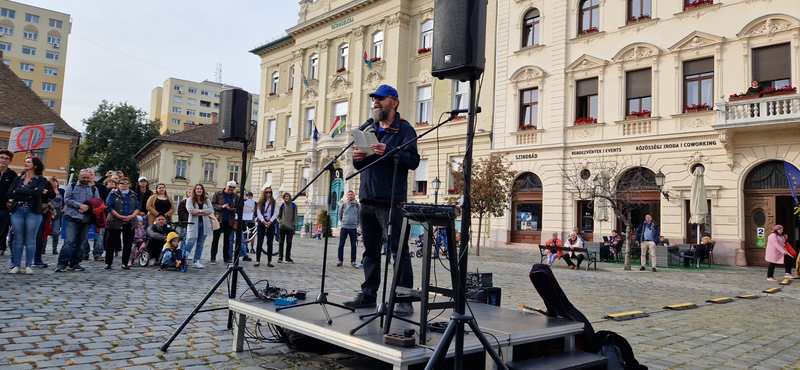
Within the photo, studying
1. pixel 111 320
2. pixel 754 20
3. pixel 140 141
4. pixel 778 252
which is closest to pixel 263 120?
pixel 140 141

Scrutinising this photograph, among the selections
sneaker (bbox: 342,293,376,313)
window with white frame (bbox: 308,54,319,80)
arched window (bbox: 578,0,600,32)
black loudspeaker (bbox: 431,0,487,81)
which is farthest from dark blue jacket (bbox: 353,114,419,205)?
window with white frame (bbox: 308,54,319,80)

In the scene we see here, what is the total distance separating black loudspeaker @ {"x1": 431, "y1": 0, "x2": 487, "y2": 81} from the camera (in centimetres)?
347

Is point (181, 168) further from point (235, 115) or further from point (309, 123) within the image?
point (235, 115)

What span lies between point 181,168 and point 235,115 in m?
54.6

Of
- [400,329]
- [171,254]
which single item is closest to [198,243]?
[171,254]

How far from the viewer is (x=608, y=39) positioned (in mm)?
23188

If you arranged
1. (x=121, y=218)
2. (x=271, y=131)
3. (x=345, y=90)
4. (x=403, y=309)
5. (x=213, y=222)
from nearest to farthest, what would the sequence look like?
(x=403, y=309) → (x=121, y=218) → (x=213, y=222) → (x=345, y=90) → (x=271, y=131)

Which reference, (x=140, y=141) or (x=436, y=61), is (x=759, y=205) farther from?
(x=140, y=141)

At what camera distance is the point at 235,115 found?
5727mm

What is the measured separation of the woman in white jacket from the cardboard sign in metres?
6.38

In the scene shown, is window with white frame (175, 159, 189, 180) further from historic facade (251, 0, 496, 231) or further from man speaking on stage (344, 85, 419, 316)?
man speaking on stage (344, 85, 419, 316)

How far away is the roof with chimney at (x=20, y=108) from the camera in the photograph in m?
36.5

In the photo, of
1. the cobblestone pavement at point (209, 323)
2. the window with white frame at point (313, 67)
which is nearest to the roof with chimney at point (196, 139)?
the window with white frame at point (313, 67)

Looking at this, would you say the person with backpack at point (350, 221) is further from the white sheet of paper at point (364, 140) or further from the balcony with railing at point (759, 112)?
the balcony with railing at point (759, 112)
